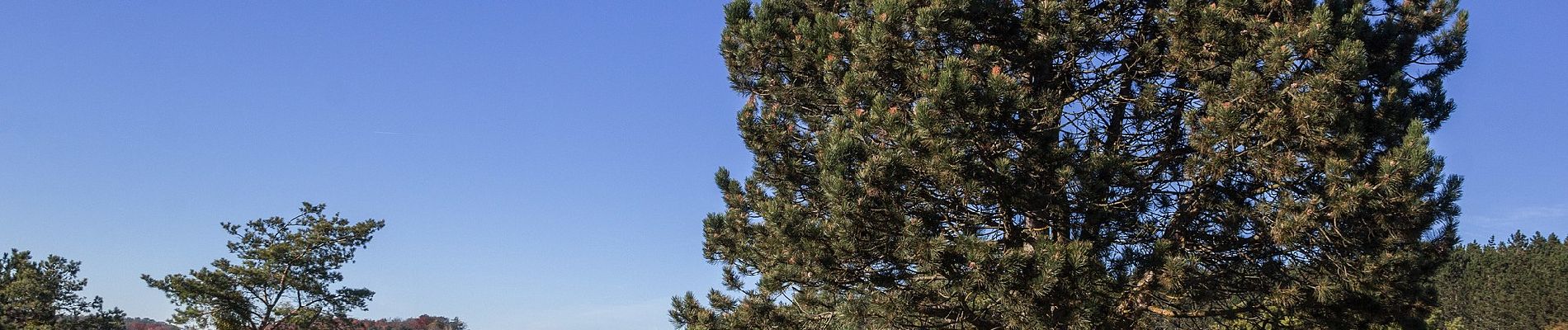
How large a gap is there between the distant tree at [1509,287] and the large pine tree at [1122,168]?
168 ft

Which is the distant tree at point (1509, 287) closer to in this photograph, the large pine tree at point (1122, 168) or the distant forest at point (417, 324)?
the large pine tree at point (1122, 168)

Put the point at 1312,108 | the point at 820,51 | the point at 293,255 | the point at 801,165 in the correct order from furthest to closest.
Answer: the point at 293,255 → the point at 801,165 → the point at 820,51 → the point at 1312,108

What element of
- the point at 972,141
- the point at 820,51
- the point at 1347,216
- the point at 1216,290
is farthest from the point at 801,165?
the point at 1347,216

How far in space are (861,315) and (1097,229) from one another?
2.13 m

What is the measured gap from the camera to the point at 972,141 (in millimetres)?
8070

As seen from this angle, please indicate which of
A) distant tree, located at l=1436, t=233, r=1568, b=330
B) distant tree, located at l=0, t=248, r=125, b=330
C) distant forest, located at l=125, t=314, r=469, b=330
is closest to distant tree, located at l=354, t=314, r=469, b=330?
distant forest, located at l=125, t=314, r=469, b=330

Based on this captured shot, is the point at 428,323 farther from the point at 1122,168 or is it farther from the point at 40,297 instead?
the point at 1122,168

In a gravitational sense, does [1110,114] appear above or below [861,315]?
above

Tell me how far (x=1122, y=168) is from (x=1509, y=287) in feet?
208

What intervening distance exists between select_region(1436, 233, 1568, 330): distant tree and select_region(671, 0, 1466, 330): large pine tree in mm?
51267

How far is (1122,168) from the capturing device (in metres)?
8.27

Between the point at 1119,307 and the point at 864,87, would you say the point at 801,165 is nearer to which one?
the point at 864,87

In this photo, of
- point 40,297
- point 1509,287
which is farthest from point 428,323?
point 1509,287

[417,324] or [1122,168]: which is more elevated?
[417,324]
